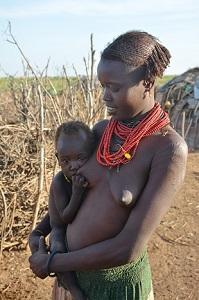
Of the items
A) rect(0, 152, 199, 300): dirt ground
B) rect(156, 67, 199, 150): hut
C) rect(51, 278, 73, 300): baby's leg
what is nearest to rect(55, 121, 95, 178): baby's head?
rect(51, 278, 73, 300): baby's leg

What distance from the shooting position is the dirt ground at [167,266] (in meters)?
3.50

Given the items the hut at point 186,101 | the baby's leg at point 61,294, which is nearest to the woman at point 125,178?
the baby's leg at point 61,294

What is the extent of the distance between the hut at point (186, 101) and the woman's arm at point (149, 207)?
8.75 meters

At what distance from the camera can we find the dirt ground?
3.50 meters

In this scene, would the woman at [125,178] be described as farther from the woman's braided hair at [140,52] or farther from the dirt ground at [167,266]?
the dirt ground at [167,266]

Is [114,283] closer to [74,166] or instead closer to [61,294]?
[61,294]

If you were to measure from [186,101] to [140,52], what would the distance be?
936 centimetres

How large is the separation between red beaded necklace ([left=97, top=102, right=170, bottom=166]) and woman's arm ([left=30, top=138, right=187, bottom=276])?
9 centimetres

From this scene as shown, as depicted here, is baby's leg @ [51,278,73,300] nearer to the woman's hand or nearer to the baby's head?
the woman's hand

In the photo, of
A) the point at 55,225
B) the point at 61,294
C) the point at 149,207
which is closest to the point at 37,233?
the point at 55,225

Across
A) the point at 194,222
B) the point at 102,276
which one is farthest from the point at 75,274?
the point at 194,222

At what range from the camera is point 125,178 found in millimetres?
1352

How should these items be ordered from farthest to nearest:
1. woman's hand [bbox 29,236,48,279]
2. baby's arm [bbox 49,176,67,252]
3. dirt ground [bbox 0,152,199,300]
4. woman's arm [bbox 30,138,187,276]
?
dirt ground [bbox 0,152,199,300] → baby's arm [bbox 49,176,67,252] → woman's hand [bbox 29,236,48,279] → woman's arm [bbox 30,138,187,276]

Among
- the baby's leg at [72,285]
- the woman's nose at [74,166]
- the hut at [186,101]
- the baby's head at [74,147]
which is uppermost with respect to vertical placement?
the baby's head at [74,147]
